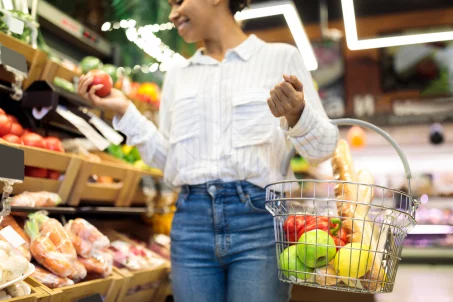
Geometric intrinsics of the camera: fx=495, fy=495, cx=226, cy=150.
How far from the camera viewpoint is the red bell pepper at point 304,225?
1.27 metres

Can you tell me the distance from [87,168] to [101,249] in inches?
13.6

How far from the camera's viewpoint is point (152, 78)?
4270mm

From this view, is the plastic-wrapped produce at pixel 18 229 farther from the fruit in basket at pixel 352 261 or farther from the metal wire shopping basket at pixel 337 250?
the fruit in basket at pixel 352 261

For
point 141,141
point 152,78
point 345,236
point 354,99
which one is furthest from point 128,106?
point 354,99

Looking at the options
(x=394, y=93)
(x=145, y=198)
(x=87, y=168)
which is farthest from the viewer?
(x=394, y=93)

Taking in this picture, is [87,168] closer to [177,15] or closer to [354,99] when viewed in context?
[177,15]

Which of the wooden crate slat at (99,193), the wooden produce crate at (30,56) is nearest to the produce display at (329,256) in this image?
the wooden crate slat at (99,193)

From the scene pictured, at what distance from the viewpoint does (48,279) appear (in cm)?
157

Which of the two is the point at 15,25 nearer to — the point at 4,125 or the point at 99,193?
the point at 4,125

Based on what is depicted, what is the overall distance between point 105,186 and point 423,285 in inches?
155

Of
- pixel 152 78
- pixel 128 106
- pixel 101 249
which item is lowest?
pixel 101 249

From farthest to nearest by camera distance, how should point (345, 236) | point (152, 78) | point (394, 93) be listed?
point (394, 93) → point (152, 78) → point (345, 236)

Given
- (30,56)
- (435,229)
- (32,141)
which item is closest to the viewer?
(32,141)

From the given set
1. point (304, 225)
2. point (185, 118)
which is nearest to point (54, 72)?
point (185, 118)
